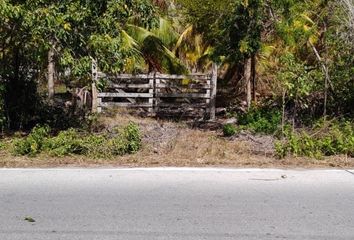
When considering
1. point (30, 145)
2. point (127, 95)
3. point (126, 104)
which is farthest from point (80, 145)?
point (126, 104)

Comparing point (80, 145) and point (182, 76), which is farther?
point (182, 76)

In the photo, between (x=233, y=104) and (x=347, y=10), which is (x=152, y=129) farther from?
(x=347, y=10)

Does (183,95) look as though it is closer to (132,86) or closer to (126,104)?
(132,86)

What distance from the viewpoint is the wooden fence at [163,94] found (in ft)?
49.1

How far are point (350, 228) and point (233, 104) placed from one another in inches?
407

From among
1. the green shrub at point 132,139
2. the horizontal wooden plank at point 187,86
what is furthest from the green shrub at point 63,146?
the horizontal wooden plank at point 187,86

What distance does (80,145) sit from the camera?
9.43 m

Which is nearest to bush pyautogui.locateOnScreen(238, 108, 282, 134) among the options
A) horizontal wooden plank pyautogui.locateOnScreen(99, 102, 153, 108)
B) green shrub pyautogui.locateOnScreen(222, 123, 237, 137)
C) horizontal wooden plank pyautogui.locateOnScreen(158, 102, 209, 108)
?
green shrub pyautogui.locateOnScreen(222, 123, 237, 137)

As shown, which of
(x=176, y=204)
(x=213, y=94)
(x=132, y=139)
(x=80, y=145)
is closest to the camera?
(x=176, y=204)

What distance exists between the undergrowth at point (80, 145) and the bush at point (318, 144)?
2.72 m

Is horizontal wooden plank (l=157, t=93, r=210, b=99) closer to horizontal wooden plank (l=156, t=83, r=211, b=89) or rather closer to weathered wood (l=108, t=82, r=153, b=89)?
horizontal wooden plank (l=156, t=83, r=211, b=89)

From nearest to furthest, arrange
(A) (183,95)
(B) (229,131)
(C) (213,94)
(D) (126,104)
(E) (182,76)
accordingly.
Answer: (B) (229,131) < (C) (213,94) < (E) (182,76) < (A) (183,95) < (D) (126,104)

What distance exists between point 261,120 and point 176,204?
5973 mm

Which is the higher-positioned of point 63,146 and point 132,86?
point 132,86
